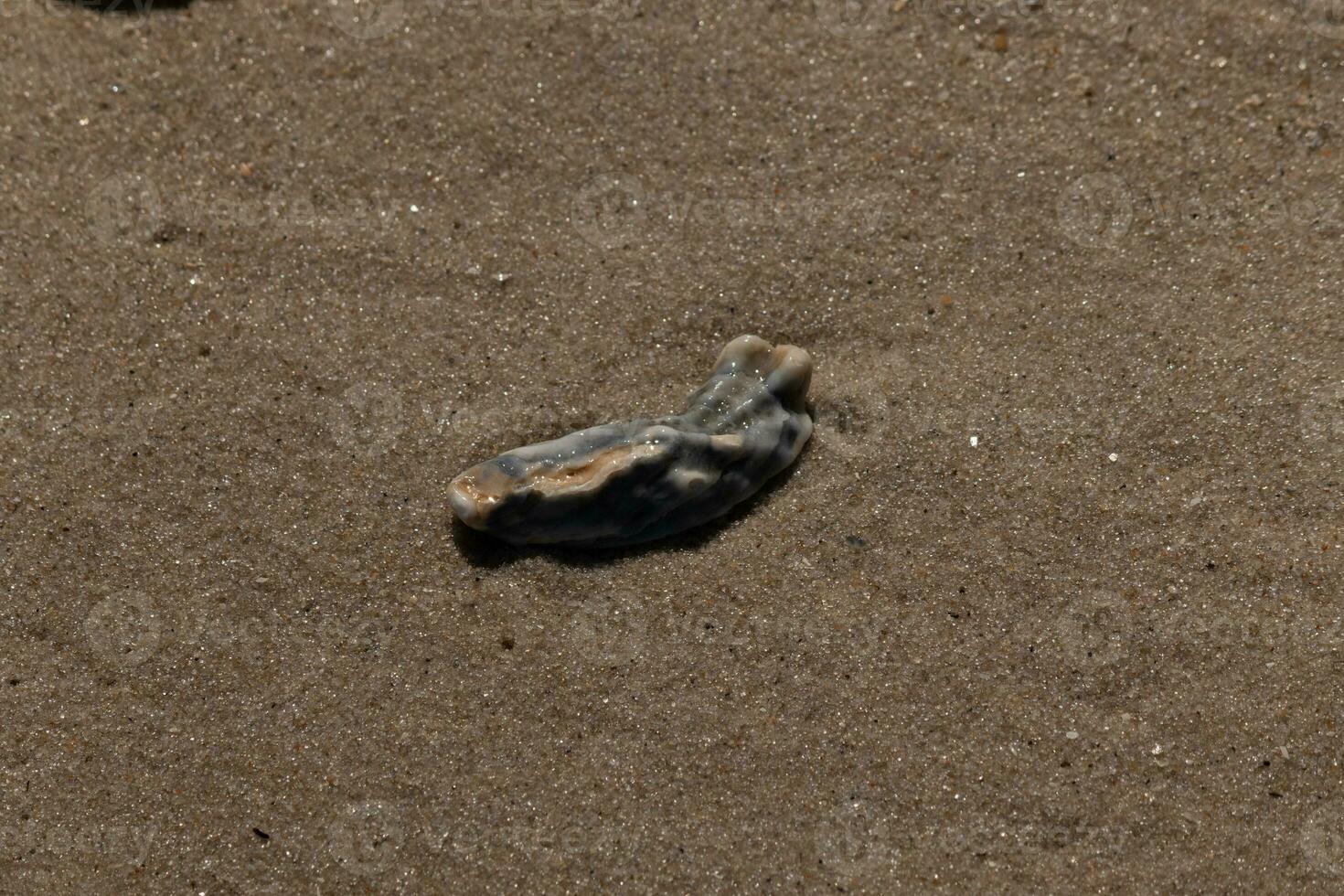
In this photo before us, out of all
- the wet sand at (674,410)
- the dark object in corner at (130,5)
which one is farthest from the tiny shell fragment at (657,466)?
the dark object in corner at (130,5)

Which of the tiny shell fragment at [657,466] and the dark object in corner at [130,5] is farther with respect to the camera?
the dark object in corner at [130,5]

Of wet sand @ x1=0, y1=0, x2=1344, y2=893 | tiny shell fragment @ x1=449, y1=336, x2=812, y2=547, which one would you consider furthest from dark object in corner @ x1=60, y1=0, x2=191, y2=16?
tiny shell fragment @ x1=449, y1=336, x2=812, y2=547

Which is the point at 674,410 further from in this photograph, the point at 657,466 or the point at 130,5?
the point at 130,5

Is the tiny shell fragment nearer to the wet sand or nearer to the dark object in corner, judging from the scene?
the wet sand

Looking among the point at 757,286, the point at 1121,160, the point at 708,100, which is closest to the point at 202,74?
the point at 708,100

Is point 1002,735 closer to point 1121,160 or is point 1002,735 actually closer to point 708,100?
point 1121,160

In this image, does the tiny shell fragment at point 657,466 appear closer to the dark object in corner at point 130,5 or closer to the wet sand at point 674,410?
the wet sand at point 674,410
